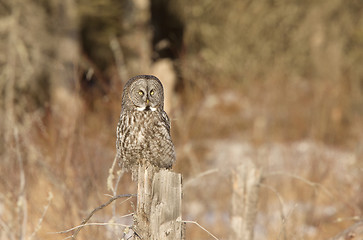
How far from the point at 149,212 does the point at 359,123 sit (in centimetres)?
949

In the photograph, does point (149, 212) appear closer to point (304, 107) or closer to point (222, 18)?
point (304, 107)

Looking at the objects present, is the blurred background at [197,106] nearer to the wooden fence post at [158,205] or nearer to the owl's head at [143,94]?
the owl's head at [143,94]

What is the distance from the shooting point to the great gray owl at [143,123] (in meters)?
3.14

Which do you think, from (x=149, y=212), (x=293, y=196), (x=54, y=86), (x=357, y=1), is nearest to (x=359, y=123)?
(x=293, y=196)

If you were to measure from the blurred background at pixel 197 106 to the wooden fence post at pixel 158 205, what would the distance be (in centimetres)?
69

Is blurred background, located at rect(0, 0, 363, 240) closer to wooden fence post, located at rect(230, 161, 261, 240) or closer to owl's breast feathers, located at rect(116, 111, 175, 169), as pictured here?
wooden fence post, located at rect(230, 161, 261, 240)

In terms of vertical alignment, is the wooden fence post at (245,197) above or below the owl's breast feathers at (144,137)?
below

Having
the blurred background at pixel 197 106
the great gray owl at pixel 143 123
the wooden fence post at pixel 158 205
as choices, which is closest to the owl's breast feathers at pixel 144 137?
the great gray owl at pixel 143 123

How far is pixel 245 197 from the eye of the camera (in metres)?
3.53

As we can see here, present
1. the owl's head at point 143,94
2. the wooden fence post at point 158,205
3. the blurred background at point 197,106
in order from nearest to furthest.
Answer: the wooden fence post at point 158,205
the owl's head at point 143,94
the blurred background at point 197,106

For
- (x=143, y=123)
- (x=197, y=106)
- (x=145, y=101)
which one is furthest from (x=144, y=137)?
(x=197, y=106)

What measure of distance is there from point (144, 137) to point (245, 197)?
88 centimetres

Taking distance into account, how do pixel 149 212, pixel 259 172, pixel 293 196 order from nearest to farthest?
pixel 149 212 → pixel 259 172 → pixel 293 196

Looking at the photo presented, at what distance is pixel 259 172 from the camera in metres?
3.53
